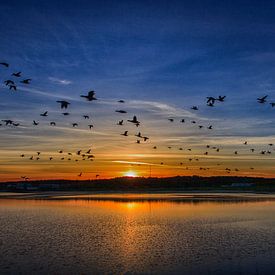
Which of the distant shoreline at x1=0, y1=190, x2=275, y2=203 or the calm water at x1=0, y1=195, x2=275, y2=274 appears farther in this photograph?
the distant shoreline at x1=0, y1=190, x2=275, y2=203

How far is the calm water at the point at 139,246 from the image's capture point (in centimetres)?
1970

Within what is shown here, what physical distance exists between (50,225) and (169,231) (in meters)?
9.69

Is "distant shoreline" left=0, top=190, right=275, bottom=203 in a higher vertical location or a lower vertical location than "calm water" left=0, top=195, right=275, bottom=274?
higher

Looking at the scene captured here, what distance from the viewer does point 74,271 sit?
1912 centimetres

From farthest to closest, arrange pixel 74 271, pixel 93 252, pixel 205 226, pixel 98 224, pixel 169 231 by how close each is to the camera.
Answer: pixel 98 224
pixel 205 226
pixel 169 231
pixel 93 252
pixel 74 271

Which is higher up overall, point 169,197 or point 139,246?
point 169,197

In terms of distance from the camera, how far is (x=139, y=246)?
25141 millimetres

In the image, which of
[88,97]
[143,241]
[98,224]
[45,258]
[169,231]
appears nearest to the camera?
[45,258]

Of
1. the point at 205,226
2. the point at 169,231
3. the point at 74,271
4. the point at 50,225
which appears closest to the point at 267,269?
the point at 74,271

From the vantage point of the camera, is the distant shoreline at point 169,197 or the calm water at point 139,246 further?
the distant shoreline at point 169,197

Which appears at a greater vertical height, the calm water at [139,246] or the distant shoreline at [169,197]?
the distant shoreline at [169,197]

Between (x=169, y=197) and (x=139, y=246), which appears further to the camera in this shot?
(x=169, y=197)

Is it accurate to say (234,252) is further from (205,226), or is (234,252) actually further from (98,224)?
(98,224)

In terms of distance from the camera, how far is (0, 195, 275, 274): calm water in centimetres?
1970
